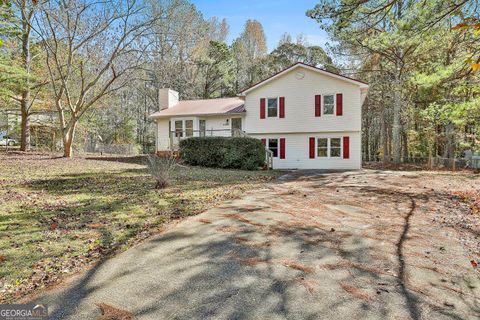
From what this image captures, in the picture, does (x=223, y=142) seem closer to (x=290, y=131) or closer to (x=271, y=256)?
(x=290, y=131)

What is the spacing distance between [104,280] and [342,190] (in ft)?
23.8

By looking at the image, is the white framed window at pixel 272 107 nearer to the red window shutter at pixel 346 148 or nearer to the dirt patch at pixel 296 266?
the red window shutter at pixel 346 148

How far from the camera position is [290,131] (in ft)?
59.6

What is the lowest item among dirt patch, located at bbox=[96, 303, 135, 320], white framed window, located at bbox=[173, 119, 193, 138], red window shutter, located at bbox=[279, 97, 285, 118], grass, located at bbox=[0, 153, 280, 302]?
dirt patch, located at bbox=[96, 303, 135, 320]

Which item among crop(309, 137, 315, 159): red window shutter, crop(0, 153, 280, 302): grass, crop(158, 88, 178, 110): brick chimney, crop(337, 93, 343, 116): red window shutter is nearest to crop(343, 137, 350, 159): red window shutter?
crop(337, 93, 343, 116): red window shutter

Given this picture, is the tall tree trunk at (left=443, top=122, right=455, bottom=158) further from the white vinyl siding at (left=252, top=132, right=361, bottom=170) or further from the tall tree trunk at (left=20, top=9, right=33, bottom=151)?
the tall tree trunk at (left=20, top=9, right=33, bottom=151)

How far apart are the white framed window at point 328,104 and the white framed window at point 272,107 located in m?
2.90

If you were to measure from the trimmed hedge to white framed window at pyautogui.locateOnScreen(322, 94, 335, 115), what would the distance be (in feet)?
16.2

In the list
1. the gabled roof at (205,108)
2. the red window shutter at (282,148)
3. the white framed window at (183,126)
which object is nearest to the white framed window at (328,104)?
the red window shutter at (282,148)

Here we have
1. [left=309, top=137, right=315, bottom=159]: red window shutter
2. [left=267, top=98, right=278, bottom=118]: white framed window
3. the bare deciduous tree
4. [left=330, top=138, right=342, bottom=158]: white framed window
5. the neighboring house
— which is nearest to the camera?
the bare deciduous tree

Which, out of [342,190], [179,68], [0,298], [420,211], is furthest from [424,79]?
[179,68]

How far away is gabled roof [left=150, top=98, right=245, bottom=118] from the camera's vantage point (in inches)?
774

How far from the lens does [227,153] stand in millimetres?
15156

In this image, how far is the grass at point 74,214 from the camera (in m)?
3.42
